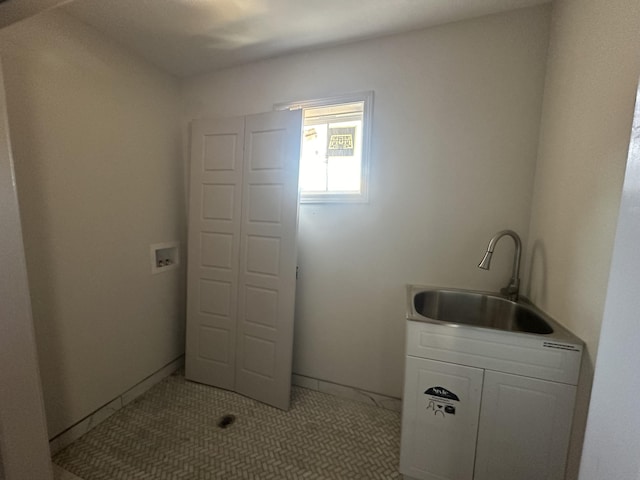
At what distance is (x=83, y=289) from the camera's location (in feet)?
5.24

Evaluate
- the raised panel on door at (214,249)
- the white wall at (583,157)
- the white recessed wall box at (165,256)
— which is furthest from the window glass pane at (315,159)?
the white wall at (583,157)

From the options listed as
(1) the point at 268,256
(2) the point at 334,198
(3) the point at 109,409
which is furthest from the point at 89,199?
(2) the point at 334,198

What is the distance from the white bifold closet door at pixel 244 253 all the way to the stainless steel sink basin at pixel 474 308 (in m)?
0.90

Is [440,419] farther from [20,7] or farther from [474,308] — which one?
[20,7]

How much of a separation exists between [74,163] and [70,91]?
0.41 metres

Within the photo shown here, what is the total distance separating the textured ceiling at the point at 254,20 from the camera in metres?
1.43

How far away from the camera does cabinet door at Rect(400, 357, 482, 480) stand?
1.19 m

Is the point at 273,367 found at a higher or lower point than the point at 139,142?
lower

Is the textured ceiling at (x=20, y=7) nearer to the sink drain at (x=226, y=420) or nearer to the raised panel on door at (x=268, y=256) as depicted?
the raised panel on door at (x=268, y=256)

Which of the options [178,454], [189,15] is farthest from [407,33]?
[178,454]

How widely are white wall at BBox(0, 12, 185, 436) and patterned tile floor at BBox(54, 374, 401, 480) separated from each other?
280 millimetres

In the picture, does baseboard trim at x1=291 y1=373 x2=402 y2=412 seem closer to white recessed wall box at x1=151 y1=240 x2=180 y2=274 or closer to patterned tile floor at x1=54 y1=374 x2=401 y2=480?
patterned tile floor at x1=54 y1=374 x2=401 y2=480

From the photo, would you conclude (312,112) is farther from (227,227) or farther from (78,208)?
(78,208)

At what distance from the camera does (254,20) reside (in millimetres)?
1562
